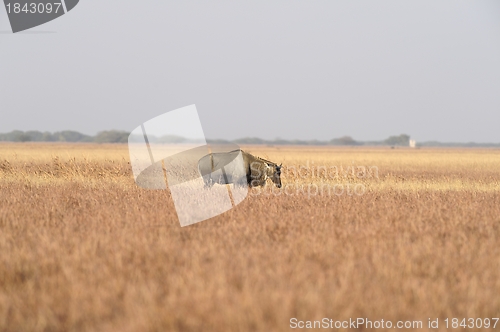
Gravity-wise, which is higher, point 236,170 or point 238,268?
point 236,170

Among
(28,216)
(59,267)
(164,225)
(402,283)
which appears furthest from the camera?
(28,216)

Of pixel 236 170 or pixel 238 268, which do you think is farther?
pixel 236 170

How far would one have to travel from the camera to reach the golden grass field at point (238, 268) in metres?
3.81

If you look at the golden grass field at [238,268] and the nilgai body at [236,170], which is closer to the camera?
the golden grass field at [238,268]

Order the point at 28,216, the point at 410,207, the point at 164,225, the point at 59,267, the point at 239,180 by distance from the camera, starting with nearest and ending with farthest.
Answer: the point at 59,267 < the point at 164,225 < the point at 28,216 < the point at 410,207 < the point at 239,180

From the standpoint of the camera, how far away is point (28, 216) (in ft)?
26.9

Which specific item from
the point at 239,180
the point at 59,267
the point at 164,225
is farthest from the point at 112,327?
the point at 239,180

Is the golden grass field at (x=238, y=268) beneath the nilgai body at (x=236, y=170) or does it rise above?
beneath

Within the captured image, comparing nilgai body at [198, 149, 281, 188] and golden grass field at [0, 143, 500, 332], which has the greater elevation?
nilgai body at [198, 149, 281, 188]

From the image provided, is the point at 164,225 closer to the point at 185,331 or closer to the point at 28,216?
the point at 28,216

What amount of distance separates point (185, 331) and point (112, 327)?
22.1 inches

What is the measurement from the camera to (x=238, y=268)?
4859mm

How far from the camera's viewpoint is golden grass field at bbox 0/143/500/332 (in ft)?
12.5

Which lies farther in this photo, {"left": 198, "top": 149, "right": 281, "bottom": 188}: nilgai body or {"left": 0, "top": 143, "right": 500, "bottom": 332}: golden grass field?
{"left": 198, "top": 149, "right": 281, "bottom": 188}: nilgai body
